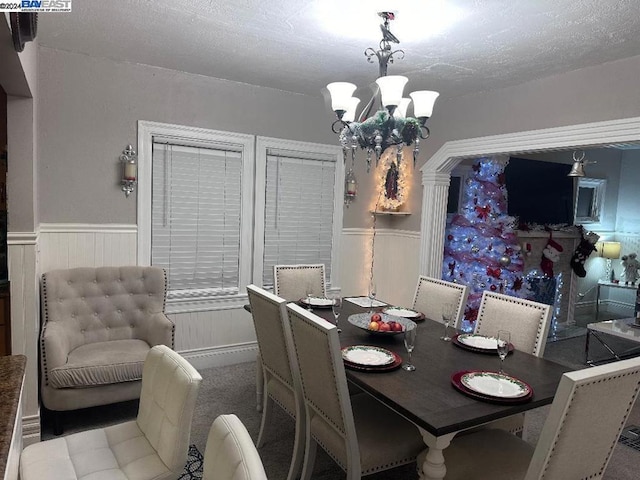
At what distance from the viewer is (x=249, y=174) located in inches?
Result: 161

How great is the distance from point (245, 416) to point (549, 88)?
130 inches

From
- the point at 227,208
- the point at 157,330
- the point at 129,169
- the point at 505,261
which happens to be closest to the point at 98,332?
the point at 157,330

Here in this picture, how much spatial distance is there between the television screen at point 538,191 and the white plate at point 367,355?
3.98m

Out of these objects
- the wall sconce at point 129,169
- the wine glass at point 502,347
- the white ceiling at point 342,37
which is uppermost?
the white ceiling at point 342,37

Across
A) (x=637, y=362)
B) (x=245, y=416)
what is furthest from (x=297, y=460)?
(x=637, y=362)

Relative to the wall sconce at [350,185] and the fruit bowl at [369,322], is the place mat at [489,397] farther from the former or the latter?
the wall sconce at [350,185]

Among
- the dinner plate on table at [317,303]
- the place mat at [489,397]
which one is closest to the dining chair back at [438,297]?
the dinner plate on table at [317,303]

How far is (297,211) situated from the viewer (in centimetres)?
442

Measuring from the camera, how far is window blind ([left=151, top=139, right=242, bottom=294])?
12.3 ft

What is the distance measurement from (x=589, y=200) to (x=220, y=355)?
5.68 metres

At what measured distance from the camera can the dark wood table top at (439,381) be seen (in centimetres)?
168

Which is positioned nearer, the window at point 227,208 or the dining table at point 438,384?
the dining table at point 438,384

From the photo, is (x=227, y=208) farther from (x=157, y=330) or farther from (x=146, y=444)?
(x=146, y=444)

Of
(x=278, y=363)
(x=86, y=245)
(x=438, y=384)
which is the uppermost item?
(x=86, y=245)
